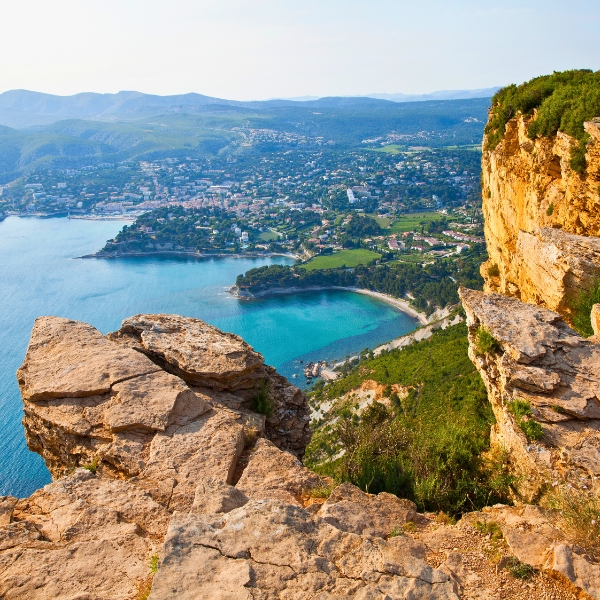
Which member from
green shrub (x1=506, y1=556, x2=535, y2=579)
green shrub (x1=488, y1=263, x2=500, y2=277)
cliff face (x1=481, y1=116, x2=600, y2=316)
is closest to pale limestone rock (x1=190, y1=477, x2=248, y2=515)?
green shrub (x1=506, y1=556, x2=535, y2=579)

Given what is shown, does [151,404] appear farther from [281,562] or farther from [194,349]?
[281,562]

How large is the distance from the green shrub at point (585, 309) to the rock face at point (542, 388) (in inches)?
53.4

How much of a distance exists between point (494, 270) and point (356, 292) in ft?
137

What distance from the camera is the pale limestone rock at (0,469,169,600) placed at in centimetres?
345

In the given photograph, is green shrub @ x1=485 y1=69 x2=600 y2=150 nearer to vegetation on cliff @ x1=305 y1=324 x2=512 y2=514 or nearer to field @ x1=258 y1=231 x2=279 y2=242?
vegetation on cliff @ x1=305 y1=324 x2=512 y2=514

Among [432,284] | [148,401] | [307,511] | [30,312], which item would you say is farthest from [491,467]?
[30,312]

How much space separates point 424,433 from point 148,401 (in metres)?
3.55

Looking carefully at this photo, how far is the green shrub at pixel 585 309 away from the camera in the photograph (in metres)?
7.25

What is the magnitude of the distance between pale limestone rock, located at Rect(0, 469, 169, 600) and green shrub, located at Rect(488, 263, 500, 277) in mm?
11627

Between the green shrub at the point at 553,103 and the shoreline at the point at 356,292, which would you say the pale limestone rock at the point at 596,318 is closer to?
the green shrub at the point at 553,103

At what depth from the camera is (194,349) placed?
6.53 m

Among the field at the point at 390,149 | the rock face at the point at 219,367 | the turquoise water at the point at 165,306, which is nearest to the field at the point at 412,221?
the turquoise water at the point at 165,306

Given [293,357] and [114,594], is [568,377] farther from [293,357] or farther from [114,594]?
[293,357]

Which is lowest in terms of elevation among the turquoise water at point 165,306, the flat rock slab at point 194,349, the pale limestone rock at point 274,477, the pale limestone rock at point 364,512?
the turquoise water at point 165,306
